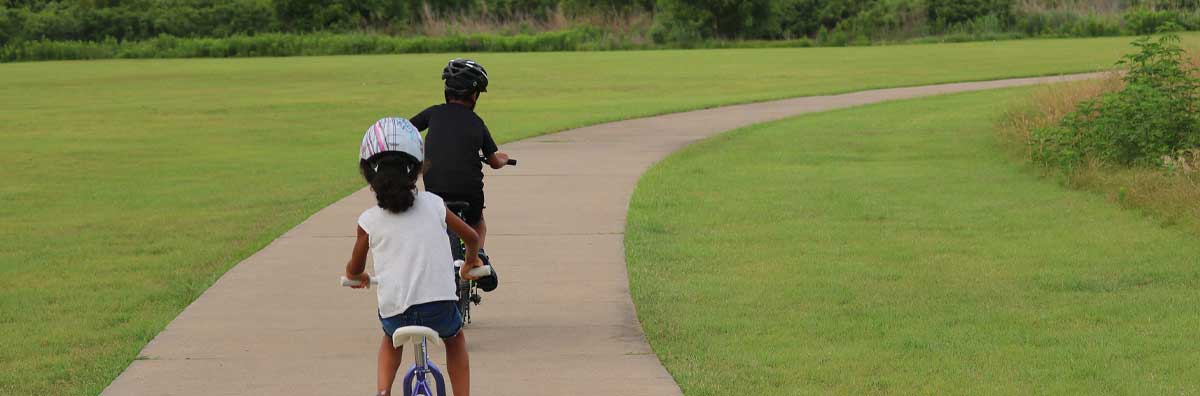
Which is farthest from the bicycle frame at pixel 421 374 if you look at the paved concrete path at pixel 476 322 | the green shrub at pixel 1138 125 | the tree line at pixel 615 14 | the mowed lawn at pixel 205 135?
the tree line at pixel 615 14

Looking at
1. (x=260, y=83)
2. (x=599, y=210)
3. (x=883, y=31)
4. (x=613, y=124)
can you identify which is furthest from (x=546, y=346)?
(x=883, y=31)

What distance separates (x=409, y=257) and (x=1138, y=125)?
11.6 m

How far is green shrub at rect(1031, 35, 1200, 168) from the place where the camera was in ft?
49.8

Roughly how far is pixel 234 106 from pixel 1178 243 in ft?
72.2

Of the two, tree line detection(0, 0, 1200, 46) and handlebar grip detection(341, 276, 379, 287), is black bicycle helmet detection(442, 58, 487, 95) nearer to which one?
handlebar grip detection(341, 276, 379, 287)

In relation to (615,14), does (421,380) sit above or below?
above

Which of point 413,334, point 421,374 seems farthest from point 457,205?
point 413,334

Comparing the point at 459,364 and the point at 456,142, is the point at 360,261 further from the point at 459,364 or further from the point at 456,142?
the point at 456,142

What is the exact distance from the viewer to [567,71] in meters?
41.4

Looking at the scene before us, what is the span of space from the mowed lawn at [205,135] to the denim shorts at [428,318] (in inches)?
86.6

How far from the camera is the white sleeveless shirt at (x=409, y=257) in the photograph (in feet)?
18.2

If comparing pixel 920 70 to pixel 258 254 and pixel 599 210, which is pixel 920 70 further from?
pixel 258 254

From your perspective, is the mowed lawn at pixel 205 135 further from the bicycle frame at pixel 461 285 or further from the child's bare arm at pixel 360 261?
the child's bare arm at pixel 360 261

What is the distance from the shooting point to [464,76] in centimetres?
756
